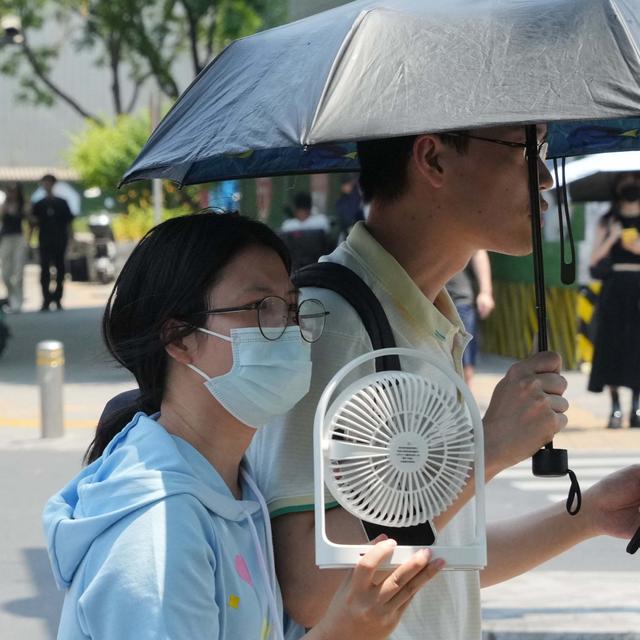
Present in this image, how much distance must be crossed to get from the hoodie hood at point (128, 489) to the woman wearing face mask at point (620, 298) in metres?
8.58

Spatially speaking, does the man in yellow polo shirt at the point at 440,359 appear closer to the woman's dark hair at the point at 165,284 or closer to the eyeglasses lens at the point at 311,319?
the eyeglasses lens at the point at 311,319

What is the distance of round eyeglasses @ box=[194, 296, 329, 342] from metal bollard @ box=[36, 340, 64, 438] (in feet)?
26.9

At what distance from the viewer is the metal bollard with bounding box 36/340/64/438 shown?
1016 cm

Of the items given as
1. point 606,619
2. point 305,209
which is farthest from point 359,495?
point 305,209

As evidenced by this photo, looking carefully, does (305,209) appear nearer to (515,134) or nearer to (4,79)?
(515,134)

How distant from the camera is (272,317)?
7.06 ft

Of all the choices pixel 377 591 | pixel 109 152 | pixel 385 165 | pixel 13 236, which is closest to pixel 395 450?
pixel 377 591

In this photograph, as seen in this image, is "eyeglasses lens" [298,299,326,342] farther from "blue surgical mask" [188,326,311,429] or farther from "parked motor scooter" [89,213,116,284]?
"parked motor scooter" [89,213,116,284]

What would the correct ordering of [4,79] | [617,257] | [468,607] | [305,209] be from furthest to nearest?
[4,79] → [305,209] → [617,257] → [468,607]

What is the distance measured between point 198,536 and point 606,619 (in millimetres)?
3583

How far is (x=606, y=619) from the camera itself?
5156 mm

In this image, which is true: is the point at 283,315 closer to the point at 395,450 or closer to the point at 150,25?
the point at 395,450

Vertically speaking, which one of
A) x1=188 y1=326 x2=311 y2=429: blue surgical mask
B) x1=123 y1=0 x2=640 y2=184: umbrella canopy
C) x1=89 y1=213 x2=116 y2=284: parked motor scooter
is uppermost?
x1=123 y1=0 x2=640 y2=184: umbrella canopy

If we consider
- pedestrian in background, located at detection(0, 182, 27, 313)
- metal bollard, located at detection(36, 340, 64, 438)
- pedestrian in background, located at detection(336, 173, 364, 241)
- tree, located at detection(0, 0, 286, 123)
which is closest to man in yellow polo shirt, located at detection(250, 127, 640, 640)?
metal bollard, located at detection(36, 340, 64, 438)
